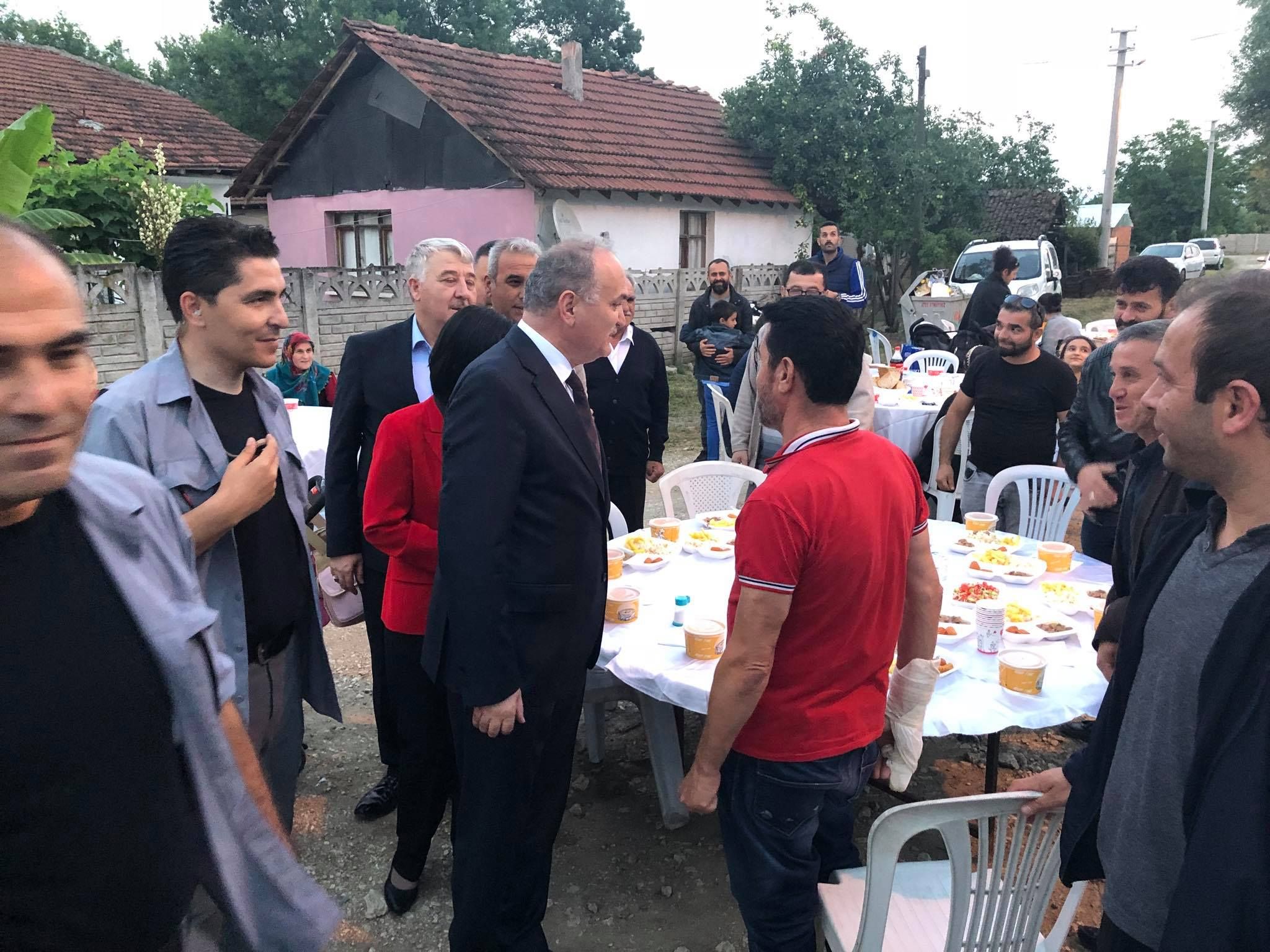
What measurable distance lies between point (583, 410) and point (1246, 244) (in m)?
63.2

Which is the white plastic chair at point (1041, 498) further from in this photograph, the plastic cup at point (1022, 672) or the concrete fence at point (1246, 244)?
Result: the concrete fence at point (1246, 244)

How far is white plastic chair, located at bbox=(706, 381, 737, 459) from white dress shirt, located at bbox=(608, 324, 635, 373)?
1.46 metres

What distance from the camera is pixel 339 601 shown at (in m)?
3.44

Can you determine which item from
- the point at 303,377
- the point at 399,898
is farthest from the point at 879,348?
the point at 399,898

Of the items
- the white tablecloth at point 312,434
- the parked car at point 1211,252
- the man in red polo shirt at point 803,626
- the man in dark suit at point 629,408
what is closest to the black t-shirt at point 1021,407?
the man in dark suit at point 629,408

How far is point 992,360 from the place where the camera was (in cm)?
521

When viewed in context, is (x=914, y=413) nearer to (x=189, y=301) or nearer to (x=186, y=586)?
(x=189, y=301)

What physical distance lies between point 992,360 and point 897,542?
3.72m

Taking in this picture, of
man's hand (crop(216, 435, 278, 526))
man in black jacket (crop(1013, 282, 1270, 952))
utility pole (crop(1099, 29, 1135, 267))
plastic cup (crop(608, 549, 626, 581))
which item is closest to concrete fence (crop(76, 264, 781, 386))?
plastic cup (crop(608, 549, 626, 581))

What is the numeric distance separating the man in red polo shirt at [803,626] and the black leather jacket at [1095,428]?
243 centimetres

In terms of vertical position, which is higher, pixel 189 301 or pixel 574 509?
pixel 189 301

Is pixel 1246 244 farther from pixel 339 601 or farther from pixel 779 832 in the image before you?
pixel 779 832

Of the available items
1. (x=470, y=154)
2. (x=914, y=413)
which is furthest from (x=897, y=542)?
(x=470, y=154)

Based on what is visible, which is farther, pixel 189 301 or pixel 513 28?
pixel 513 28
